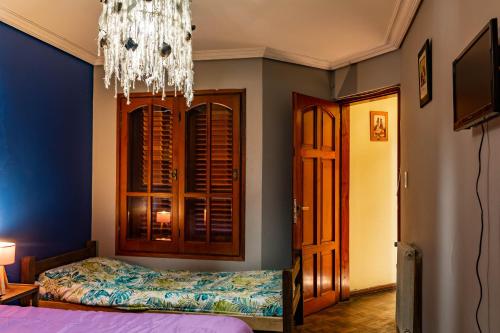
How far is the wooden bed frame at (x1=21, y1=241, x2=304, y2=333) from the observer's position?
252cm

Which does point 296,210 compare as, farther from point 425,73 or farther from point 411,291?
point 425,73

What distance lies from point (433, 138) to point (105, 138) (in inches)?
120

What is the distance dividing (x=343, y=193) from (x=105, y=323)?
9.19ft

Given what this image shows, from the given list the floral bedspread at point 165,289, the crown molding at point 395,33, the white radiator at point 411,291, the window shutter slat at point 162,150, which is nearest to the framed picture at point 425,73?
the crown molding at point 395,33

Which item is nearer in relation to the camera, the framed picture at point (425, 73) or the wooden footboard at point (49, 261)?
the framed picture at point (425, 73)

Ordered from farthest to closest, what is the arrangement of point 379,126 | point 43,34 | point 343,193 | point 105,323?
point 379,126
point 343,193
point 43,34
point 105,323

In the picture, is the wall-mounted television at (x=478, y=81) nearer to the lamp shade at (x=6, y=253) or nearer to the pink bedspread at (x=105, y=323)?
the pink bedspread at (x=105, y=323)

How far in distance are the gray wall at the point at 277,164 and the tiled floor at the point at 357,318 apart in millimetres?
590

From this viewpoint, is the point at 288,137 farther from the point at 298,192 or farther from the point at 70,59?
the point at 70,59

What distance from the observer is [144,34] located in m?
2.01

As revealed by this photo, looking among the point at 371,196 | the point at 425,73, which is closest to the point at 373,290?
the point at 371,196

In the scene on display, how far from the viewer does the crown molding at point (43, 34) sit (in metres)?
2.85

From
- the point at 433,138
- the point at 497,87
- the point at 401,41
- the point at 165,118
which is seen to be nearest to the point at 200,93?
the point at 165,118

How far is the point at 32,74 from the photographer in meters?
3.15
